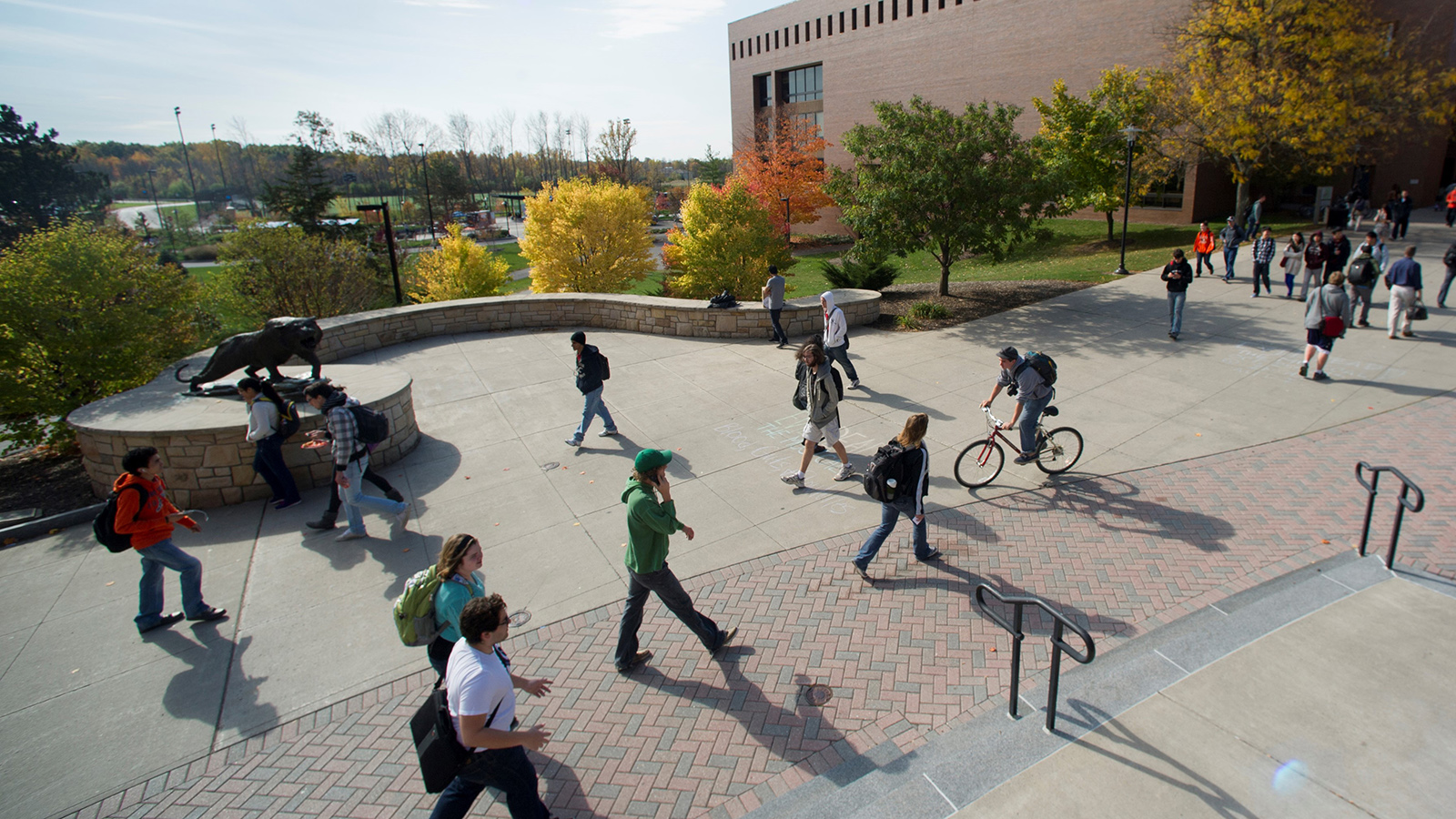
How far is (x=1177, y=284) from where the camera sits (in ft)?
40.8

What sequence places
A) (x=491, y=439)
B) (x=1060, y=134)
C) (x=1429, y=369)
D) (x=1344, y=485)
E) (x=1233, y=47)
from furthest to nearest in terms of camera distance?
(x=1060, y=134), (x=1233, y=47), (x=1429, y=369), (x=491, y=439), (x=1344, y=485)

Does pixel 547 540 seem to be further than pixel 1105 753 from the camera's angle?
Yes

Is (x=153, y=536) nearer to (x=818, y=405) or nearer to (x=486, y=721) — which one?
(x=486, y=721)

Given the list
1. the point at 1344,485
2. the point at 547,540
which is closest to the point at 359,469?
the point at 547,540

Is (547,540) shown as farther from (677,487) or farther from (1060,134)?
(1060,134)

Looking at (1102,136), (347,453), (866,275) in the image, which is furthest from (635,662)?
(1102,136)

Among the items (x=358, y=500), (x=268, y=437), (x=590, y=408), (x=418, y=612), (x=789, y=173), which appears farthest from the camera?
(x=789, y=173)

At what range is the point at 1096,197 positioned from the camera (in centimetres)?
2823

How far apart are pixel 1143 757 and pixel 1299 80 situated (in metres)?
24.7

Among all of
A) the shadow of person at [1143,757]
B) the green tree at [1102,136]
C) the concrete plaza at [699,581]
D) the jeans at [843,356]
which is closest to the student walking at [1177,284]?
the concrete plaza at [699,581]

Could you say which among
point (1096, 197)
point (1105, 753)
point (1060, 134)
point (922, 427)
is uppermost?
point (1060, 134)

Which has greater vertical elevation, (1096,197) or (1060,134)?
(1060,134)

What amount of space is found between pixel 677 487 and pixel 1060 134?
26.7 meters

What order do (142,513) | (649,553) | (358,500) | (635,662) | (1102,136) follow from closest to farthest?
1. (649,553)
2. (635,662)
3. (142,513)
4. (358,500)
5. (1102,136)
